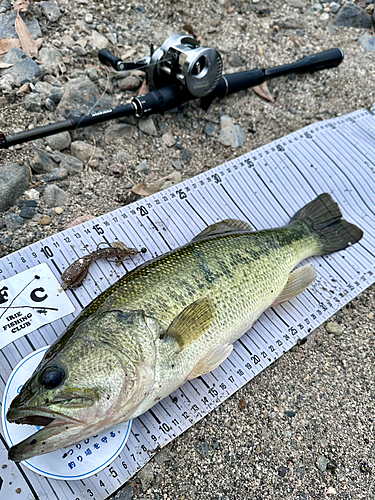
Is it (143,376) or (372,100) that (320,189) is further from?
(143,376)

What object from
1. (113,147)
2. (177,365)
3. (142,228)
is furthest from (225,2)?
(177,365)

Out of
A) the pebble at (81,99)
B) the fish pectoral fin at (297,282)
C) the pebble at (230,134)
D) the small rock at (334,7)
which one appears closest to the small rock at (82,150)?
the pebble at (81,99)

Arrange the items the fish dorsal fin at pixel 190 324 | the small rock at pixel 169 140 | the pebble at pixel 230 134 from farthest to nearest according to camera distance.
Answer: the pebble at pixel 230 134
the small rock at pixel 169 140
the fish dorsal fin at pixel 190 324

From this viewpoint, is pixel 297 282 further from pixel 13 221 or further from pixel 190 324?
pixel 13 221

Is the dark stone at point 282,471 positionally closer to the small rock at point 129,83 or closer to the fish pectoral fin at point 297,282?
the fish pectoral fin at point 297,282

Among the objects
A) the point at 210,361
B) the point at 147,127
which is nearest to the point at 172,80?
the point at 147,127

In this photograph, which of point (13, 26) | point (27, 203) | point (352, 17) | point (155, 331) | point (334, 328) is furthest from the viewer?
point (352, 17)

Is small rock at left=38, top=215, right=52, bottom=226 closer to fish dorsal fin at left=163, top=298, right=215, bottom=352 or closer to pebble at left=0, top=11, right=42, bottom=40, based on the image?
fish dorsal fin at left=163, top=298, right=215, bottom=352
